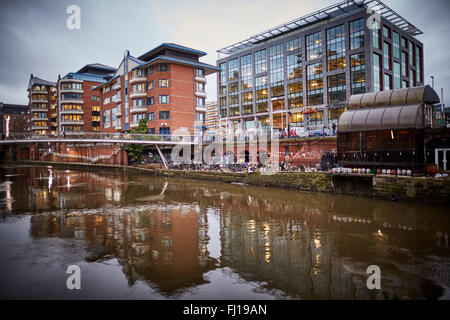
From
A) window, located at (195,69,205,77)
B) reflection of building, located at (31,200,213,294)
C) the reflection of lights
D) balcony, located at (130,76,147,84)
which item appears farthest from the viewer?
window, located at (195,69,205,77)

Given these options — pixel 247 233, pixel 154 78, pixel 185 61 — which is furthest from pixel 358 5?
pixel 247 233

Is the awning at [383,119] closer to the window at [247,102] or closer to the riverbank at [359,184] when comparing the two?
the riverbank at [359,184]

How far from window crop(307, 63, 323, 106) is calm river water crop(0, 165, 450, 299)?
40576 millimetres

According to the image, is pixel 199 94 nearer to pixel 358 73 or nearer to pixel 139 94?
pixel 139 94

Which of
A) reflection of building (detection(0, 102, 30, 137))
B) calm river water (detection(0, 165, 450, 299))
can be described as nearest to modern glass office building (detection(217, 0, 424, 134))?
calm river water (detection(0, 165, 450, 299))

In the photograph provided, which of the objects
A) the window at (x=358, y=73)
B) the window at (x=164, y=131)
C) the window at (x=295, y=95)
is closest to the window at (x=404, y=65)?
the window at (x=358, y=73)

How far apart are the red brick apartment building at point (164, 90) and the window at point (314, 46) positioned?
20.9 metres

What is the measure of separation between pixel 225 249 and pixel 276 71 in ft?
201

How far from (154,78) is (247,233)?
4784 cm

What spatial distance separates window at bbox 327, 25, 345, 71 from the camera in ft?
182

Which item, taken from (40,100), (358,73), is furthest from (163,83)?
(40,100)

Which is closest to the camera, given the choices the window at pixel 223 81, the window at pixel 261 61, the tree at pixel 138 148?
the tree at pixel 138 148

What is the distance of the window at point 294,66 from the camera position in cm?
6278

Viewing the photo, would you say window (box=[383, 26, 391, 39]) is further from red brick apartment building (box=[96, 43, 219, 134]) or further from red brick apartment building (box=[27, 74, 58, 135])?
red brick apartment building (box=[27, 74, 58, 135])
